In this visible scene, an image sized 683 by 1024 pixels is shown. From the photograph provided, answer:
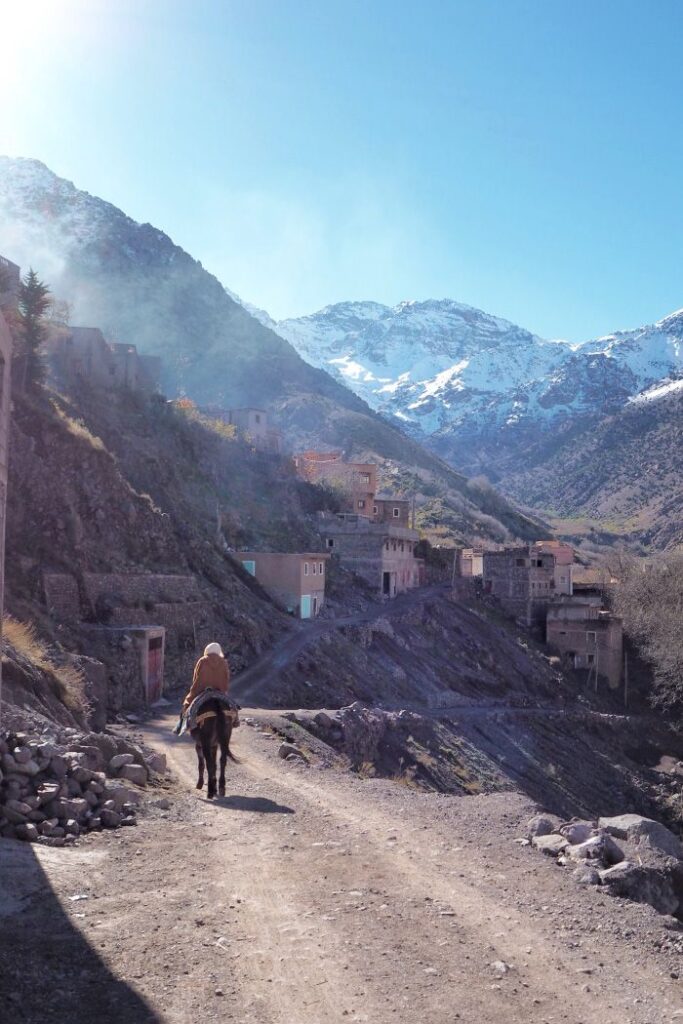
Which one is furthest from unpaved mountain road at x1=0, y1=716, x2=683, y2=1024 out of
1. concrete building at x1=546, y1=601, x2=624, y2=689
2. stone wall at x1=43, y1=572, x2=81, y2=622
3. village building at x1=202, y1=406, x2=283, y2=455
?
village building at x1=202, y1=406, x2=283, y2=455

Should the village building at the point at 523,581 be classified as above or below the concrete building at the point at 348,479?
below

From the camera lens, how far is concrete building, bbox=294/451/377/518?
55.1 meters

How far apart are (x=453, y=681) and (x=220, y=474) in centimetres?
1836

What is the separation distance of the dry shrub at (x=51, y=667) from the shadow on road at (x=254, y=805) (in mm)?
3775

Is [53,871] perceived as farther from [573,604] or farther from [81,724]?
[573,604]

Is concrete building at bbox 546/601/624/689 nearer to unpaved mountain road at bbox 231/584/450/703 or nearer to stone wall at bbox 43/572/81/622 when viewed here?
unpaved mountain road at bbox 231/584/450/703

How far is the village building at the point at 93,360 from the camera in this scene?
44.4 meters

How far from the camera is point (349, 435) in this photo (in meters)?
105

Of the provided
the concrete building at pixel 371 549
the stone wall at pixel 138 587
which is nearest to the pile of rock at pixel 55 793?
the stone wall at pixel 138 587

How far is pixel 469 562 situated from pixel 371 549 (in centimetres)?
1188

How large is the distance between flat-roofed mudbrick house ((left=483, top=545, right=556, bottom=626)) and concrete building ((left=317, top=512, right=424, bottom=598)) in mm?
5188

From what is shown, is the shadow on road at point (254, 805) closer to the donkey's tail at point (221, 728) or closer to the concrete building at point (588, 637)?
the donkey's tail at point (221, 728)

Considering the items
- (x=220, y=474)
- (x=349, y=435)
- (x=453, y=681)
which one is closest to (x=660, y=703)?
(x=453, y=681)

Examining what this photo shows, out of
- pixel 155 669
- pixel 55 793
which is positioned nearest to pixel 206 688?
pixel 55 793
